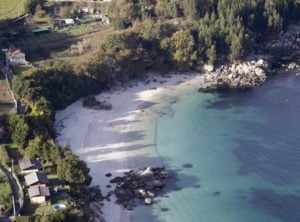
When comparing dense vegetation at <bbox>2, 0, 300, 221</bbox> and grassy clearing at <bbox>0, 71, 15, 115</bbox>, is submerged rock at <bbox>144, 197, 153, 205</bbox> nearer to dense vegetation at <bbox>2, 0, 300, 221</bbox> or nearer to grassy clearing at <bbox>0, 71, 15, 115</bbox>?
dense vegetation at <bbox>2, 0, 300, 221</bbox>

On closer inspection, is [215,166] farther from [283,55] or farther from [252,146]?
[283,55]

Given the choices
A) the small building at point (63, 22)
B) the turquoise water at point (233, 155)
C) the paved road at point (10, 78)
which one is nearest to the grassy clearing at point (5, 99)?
the paved road at point (10, 78)

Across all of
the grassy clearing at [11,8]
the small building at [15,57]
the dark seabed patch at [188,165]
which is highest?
the grassy clearing at [11,8]

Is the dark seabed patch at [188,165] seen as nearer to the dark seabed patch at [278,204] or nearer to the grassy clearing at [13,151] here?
the dark seabed patch at [278,204]

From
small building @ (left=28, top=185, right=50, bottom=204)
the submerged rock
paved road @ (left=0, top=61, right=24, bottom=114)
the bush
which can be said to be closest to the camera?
small building @ (left=28, top=185, right=50, bottom=204)

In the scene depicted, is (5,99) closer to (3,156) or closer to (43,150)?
(3,156)

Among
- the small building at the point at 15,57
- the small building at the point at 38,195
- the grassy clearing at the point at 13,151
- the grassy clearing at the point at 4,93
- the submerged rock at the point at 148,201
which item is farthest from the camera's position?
the small building at the point at 15,57

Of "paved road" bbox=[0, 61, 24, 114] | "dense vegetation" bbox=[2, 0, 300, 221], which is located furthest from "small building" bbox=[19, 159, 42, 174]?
"paved road" bbox=[0, 61, 24, 114]
